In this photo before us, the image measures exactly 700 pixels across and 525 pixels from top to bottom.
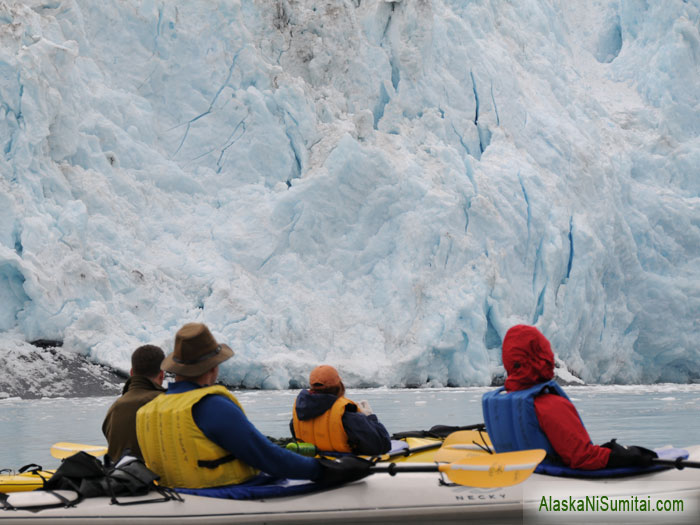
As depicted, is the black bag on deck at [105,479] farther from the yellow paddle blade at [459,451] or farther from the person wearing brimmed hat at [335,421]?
the yellow paddle blade at [459,451]

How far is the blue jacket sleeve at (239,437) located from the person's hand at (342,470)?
11cm

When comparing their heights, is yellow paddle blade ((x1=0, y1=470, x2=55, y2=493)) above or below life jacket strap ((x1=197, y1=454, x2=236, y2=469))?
below

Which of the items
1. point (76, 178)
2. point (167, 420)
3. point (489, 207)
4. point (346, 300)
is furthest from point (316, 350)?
point (167, 420)

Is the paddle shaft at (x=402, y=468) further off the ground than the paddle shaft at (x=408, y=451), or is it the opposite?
the paddle shaft at (x=402, y=468)

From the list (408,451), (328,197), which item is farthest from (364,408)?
(328,197)

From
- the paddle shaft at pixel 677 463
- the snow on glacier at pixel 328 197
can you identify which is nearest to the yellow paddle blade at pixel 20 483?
the paddle shaft at pixel 677 463

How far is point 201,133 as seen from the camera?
16.6 metres

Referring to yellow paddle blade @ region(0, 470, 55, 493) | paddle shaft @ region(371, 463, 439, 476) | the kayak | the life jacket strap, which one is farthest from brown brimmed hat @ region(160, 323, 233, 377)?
yellow paddle blade @ region(0, 470, 55, 493)

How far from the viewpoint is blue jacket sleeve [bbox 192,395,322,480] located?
236 cm

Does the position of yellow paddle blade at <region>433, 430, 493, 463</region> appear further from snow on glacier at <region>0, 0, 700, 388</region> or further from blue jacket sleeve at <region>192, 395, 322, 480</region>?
snow on glacier at <region>0, 0, 700, 388</region>

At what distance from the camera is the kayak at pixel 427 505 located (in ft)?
8.04

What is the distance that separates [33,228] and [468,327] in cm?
765

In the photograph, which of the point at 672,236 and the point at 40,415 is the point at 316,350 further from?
the point at 672,236

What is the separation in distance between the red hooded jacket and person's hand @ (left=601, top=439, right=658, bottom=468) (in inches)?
2.0
